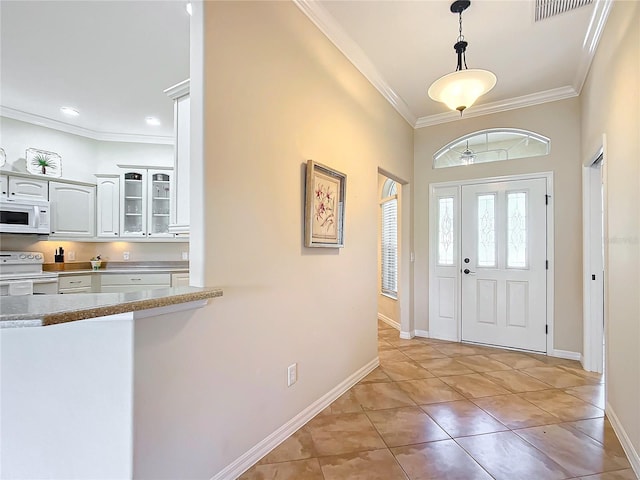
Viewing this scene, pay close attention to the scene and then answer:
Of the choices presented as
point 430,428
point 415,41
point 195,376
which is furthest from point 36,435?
point 415,41

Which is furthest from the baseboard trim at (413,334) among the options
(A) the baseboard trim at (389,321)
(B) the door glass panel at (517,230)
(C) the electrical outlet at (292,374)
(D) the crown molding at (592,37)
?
(D) the crown molding at (592,37)

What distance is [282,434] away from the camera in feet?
6.64

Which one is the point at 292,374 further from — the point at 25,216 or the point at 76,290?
the point at 25,216

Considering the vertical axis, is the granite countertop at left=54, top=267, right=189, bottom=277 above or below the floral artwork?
below

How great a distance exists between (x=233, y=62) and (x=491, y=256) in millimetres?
3557

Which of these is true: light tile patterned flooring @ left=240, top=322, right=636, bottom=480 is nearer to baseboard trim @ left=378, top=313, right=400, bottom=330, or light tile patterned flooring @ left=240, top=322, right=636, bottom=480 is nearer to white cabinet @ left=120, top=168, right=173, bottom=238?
baseboard trim @ left=378, top=313, right=400, bottom=330

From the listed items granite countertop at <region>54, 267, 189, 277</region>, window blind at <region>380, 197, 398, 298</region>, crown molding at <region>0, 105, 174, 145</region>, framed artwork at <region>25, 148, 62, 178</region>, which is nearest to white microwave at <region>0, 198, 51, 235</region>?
framed artwork at <region>25, 148, 62, 178</region>

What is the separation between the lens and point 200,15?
1.53 meters

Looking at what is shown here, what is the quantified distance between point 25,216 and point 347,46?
4223 mm

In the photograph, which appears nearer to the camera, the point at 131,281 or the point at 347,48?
the point at 347,48

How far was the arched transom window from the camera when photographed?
3801 mm

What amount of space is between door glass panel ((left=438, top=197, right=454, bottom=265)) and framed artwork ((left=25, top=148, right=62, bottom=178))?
512cm

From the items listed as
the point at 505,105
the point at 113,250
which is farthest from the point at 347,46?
the point at 113,250

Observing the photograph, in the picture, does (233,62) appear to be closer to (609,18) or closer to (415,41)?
(415,41)
